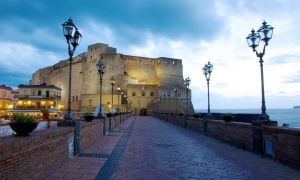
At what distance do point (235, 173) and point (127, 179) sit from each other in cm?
296

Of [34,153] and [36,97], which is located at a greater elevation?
[36,97]

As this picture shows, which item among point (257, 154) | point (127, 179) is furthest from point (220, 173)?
point (257, 154)

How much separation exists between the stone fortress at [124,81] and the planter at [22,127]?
65.9 m

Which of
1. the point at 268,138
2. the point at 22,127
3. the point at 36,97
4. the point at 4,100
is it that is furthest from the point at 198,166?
the point at 4,100

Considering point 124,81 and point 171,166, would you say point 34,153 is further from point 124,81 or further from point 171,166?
point 124,81

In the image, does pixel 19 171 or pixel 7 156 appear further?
pixel 19 171

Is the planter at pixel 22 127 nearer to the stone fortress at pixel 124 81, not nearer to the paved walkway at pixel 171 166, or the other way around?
the paved walkway at pixel 171 166

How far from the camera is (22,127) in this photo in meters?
6.04

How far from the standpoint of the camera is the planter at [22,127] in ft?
19.6

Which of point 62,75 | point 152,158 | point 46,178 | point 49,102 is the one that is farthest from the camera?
point 62,75

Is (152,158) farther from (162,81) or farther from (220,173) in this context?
(162,81)

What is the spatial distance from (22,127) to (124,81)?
261 feet

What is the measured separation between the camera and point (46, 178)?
238 inches

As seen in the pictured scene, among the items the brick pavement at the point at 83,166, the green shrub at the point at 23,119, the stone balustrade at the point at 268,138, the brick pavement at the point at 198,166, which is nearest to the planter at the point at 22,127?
the green shrub at the point at 23,119
